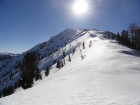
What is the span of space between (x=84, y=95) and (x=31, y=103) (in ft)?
14.0

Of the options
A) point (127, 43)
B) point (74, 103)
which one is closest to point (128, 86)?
point (74, 103)

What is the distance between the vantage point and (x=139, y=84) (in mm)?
11523

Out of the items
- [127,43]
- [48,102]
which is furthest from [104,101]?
[127,43]

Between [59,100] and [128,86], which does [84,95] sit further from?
[128,86]

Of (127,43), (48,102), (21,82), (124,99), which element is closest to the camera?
(124,99)

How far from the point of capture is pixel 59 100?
996cm

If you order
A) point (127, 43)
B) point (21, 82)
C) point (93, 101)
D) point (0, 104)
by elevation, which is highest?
point (127, 43)

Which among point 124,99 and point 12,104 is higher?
point 124,99

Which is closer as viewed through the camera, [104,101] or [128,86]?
[104,101]

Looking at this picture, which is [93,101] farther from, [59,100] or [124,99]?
[59,100]

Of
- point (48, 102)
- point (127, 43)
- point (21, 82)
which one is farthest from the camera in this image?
point (127, 43)

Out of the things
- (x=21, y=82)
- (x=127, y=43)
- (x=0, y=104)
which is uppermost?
(x=127, y=43)

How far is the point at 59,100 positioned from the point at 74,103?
1543 millimetres

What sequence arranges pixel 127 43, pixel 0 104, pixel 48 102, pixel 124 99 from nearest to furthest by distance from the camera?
pixel 124 99
pixel 48 102
pixel 0 104
pixel 127 43
